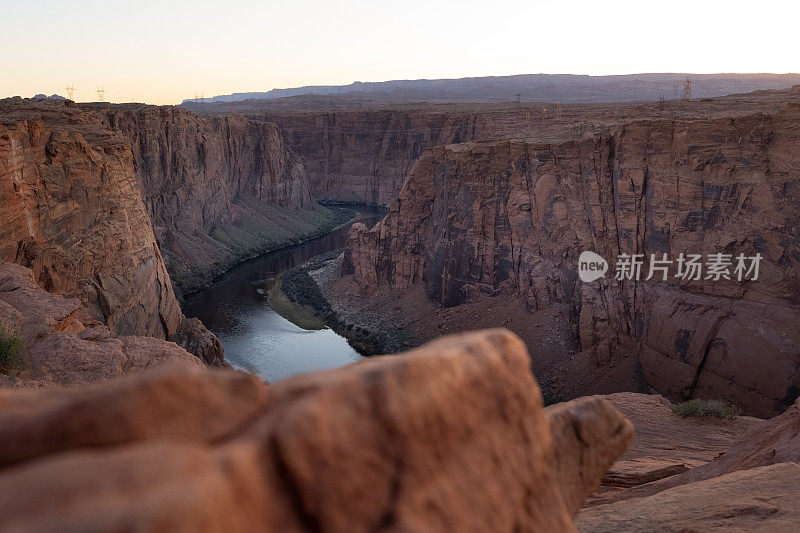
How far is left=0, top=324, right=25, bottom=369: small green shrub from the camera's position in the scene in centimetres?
1092

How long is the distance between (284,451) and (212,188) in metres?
65.1

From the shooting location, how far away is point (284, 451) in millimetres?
3041

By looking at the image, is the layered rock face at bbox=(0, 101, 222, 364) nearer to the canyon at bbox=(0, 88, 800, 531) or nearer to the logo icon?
the canyon at bbox=(0, 88, 800, 531)

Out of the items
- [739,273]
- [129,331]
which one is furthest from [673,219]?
[129,331]

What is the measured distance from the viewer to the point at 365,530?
315 centimetres

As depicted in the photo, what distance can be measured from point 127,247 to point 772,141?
27.7 meters

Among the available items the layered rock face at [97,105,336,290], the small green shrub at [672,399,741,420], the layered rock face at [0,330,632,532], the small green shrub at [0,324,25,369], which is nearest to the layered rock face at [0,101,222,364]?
the small green shrub at [0,324,25,369]

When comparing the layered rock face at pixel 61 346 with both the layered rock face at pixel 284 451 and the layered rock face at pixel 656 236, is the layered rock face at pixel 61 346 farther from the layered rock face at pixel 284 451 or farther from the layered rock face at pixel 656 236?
the layered rock face at pixel 656 236

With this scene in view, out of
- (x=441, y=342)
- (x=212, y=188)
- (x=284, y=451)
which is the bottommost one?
(x=212, y=188)

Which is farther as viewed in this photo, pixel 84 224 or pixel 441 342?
pixel 84 224

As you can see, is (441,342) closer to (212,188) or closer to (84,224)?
(84,224)

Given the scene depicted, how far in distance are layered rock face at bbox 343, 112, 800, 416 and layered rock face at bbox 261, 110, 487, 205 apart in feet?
180

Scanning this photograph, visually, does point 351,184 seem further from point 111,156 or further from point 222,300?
point 111,156

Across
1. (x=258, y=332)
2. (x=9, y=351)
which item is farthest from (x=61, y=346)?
(x=258, y=332)
